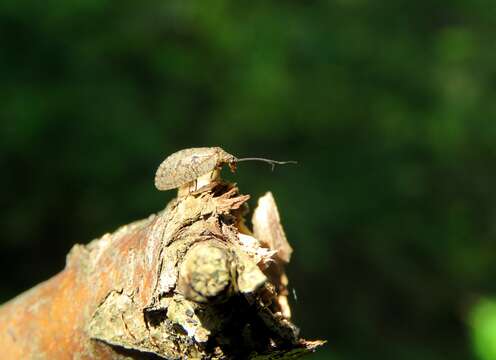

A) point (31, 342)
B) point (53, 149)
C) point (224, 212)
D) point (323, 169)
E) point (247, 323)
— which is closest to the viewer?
point (247, 323)

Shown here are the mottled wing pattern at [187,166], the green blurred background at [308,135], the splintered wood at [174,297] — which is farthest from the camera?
the green blurred background at [308,135]

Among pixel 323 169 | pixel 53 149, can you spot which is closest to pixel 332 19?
pixel 323 169

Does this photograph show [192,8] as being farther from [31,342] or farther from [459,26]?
[31,342]

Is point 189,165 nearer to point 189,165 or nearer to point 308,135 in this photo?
point 189,165

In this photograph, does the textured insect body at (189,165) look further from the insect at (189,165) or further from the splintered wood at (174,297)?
the splintered wood at (174,297)

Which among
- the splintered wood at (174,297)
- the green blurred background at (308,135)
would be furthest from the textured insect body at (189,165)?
the green blurred background at (308,135)

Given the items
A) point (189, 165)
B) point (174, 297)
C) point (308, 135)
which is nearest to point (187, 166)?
point (189, 165)

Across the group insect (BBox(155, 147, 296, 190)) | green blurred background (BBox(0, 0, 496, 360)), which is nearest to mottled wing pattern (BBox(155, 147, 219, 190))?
insect (BBox(155, 147, 296, 190))
